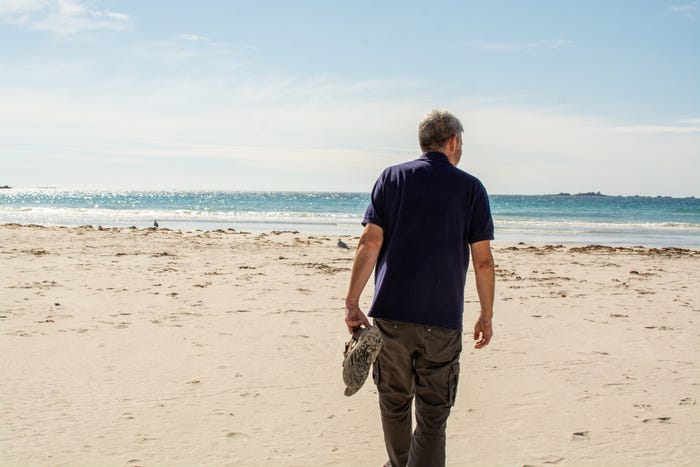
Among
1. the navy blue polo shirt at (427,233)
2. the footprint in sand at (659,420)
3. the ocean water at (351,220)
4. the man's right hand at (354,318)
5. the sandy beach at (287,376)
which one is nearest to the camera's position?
the navy blue polo shirt at (427,233)

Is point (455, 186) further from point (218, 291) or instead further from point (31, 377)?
point (218, 291)

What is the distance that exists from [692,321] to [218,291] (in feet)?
19.9

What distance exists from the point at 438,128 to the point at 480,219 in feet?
1.59

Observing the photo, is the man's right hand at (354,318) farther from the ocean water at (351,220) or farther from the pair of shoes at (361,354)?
the ocean water at (351,220)

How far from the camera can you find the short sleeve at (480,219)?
2.99 metres

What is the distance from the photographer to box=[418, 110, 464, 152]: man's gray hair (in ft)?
9.95

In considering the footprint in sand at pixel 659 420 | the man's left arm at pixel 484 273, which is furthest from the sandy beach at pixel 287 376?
the man's left arm at pixel 484 273

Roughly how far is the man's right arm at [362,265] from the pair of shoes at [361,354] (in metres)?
0.07

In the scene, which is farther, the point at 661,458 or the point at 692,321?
the point at 692,321

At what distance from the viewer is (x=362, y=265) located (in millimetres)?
2988

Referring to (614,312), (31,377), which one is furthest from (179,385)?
(614,312)

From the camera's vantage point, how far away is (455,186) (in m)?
2.94

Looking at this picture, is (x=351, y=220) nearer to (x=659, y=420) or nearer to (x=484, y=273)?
(x=659, y=420)

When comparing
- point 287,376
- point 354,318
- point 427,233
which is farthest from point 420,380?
point 287,376
